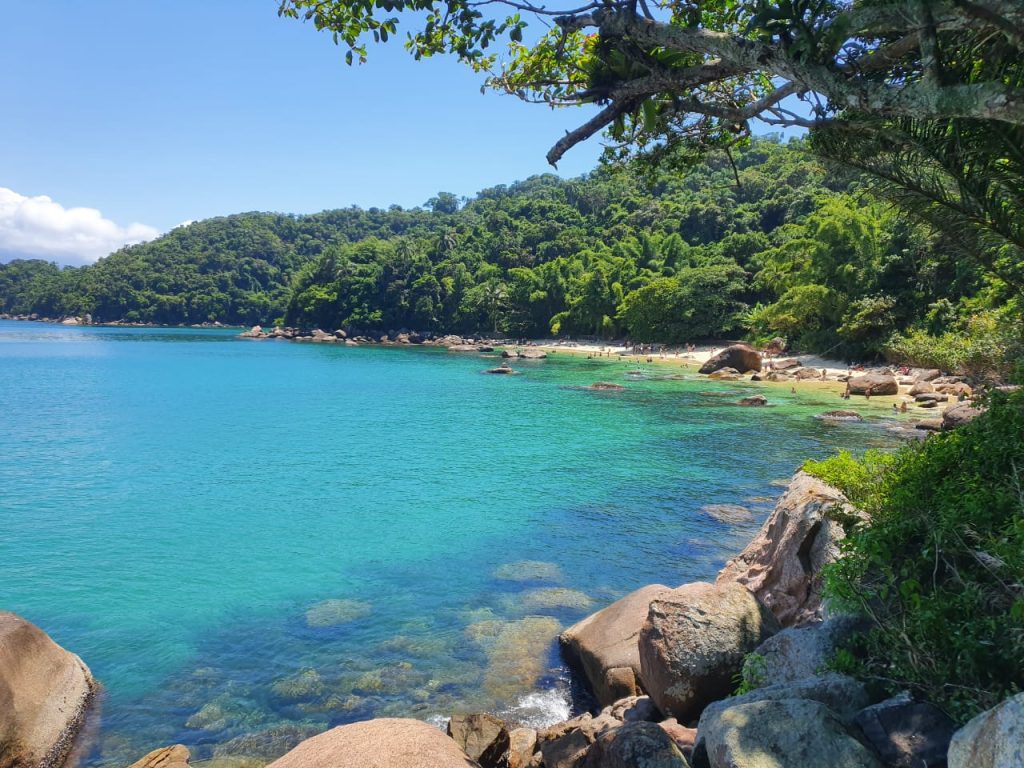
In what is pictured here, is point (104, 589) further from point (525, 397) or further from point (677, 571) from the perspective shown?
point (525, 397)

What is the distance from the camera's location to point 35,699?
26.1 feet

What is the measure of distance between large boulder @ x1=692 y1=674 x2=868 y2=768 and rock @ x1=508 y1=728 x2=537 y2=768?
120 inches

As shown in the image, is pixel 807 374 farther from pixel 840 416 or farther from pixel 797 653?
pixel 797 653

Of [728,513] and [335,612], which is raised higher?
[728,513]

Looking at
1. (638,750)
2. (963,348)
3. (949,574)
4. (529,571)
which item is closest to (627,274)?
(963,348)

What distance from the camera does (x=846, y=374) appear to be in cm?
4953

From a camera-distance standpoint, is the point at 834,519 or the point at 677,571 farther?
the point at 677,571

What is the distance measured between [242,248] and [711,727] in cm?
20019

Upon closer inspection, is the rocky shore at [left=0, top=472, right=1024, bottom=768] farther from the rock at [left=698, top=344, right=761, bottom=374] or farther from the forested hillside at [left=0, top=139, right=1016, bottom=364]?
the rock at [left=698, top=344, right=761, bottom=374]

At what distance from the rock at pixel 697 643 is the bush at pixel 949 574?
1.61 metres

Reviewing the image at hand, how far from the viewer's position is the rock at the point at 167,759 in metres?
7.27

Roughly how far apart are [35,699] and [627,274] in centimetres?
8410

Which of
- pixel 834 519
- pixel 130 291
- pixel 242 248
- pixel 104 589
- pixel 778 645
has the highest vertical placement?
pixel 242 248

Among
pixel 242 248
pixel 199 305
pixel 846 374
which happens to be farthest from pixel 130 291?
pixel 846 374
